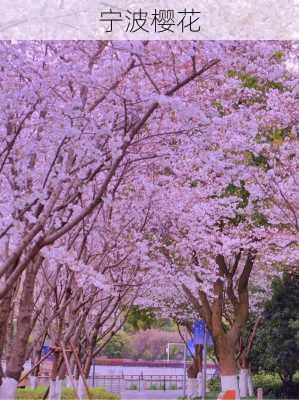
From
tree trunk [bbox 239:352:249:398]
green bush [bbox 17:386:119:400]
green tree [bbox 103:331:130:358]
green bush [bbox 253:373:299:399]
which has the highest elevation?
green tree [bbox 103:331:130:358]

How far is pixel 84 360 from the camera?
13.7 m

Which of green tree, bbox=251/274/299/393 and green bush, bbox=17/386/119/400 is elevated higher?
green tree, bbox=251/274/299/393

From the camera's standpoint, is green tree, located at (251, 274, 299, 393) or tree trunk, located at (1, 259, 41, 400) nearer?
tree trunk, located at (1, 259, 41, 400)

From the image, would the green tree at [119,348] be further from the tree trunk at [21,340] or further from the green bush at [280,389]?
the tree trunk at [21,340]

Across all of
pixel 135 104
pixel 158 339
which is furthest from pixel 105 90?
pixel 158 339

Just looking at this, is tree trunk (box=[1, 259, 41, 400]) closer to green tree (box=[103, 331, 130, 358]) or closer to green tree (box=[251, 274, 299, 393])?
green tree (box=[251, 274, 299, 393])

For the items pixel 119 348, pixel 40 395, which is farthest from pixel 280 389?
pixel 119 348

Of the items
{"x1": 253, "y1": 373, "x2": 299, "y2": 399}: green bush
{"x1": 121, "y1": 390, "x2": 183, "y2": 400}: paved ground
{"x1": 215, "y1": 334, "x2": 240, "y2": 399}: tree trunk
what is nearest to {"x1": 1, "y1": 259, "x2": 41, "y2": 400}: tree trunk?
{"x1": 215, "y1": 334, "x2": 240, "y2": 399}: tree trunk

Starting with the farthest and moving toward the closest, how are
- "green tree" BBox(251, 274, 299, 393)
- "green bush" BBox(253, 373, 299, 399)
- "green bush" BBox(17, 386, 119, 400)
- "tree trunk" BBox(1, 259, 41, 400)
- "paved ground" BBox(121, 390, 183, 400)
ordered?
"paved ground" BBox(121, 390, 183, 400) → "green bush" BBox(253, 373, 299, 399) → "green tree" BBox(251, 274, 299, 393) → "green bush" BBox(17, 386, 119, 400) → "tree trunk" BBox(1, 259, 41, 400)

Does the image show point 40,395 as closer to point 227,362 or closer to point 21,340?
point 227,362

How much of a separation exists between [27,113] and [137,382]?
27.0 metres

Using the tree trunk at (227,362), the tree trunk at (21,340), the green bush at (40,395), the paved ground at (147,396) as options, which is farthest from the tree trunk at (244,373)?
the tree trunk at (21,340)

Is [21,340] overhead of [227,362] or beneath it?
beneath

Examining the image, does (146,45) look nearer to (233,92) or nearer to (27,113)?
(27,113)
